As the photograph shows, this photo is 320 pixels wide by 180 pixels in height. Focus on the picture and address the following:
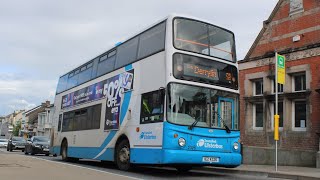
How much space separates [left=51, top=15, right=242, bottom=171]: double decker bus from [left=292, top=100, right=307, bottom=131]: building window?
677 centimetres

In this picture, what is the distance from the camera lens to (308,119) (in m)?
18.2

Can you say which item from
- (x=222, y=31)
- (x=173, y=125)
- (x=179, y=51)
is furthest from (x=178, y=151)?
(x=222, y=31)

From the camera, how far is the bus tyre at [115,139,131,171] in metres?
13.9

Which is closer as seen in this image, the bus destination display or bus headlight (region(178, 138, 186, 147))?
bus headlight (region(178, 138, 186, 147))

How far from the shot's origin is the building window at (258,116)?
2103 cm

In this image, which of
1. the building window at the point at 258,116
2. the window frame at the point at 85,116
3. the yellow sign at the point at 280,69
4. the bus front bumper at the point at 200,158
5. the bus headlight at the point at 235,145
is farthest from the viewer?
the building window at the point at 258,116

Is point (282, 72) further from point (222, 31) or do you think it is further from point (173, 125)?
point (173, 125)

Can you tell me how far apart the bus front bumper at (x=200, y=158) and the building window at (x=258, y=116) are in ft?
27.9

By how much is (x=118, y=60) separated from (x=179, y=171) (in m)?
4.64

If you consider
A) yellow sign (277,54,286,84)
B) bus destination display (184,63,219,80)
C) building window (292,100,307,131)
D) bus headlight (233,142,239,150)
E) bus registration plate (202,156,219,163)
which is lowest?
bus registration plate (202,156,219,163)

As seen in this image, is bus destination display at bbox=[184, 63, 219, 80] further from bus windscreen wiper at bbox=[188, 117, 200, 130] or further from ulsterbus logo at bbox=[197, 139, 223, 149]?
ulsterbus logo at bbox=[197, 139, 223, 149]

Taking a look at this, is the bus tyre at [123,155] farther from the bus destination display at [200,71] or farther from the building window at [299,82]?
the building window at [299,82]

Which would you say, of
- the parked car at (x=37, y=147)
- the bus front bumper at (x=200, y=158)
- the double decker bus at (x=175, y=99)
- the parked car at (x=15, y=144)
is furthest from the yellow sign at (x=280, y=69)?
the parked car at (x=15, y=144)

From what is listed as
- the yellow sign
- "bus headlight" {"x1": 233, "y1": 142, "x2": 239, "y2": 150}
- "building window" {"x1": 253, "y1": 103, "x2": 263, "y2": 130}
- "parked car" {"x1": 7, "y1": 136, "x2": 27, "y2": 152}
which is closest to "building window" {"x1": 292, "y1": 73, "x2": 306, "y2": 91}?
"building window" {"x1": 253, "y1": 103, "x2": 263, "y2": 130}
